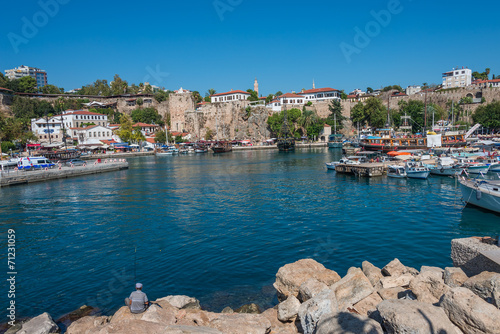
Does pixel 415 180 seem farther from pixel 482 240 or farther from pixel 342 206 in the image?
pixel 482 240

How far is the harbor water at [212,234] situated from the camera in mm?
11164

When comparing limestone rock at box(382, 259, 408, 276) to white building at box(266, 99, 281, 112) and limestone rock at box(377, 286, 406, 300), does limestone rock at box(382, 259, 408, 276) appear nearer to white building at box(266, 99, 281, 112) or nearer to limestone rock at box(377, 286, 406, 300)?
limestone rock at box(377, 286, 406, 300)

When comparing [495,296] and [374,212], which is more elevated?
[495,296]

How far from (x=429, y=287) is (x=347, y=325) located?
2682mm

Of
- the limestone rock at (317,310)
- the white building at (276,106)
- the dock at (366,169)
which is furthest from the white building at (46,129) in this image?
the limestone rock at (317,310)

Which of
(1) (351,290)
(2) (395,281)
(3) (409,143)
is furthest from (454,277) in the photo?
(3) (409,143)

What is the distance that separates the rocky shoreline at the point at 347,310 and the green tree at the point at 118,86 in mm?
112352

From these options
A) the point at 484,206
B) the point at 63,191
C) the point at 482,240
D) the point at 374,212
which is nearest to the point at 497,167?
the point at 484,206

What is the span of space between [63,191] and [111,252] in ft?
62.6

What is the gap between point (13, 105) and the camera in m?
82.1

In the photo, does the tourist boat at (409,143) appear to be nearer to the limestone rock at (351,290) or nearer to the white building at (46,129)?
the limestone rock at (351,290)

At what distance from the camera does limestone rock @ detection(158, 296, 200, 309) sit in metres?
9.15

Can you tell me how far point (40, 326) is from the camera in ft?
27.3

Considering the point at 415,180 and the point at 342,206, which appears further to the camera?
the point at 415,180
